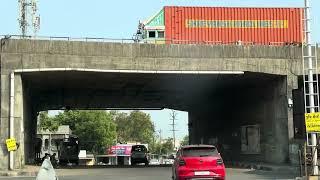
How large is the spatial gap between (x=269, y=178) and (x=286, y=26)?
2133 centimetres

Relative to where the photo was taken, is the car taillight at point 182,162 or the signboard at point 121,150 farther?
the signboard at point 121,150

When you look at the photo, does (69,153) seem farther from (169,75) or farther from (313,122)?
(313,122)

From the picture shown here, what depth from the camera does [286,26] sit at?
146ft

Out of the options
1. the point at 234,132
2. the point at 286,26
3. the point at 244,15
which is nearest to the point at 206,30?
the point at 244,15

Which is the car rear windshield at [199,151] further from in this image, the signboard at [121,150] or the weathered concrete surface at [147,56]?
the signboard at [121,150]

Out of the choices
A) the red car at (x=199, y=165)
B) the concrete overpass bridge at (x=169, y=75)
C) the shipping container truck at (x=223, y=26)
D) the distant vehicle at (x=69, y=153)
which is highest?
the shipping container truck at (x=223, y=26)

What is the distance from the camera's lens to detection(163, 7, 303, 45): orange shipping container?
137ft

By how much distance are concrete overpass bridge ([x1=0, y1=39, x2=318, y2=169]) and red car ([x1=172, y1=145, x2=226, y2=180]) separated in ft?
49.4

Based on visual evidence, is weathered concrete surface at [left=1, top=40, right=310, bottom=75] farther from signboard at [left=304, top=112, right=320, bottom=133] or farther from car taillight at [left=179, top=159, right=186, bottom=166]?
car taillight at [left=179, top=159, right=186, bottom=166]

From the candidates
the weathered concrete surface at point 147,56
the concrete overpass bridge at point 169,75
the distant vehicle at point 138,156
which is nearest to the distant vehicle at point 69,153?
the distant vehicle at point 138,156

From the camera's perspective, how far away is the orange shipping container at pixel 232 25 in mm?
41906

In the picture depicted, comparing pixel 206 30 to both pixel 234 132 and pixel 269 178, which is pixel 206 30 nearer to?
pixel 234 132

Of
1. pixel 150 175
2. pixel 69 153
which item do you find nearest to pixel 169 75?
pixel 150 175

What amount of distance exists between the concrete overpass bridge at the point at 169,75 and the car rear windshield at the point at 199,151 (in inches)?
585
